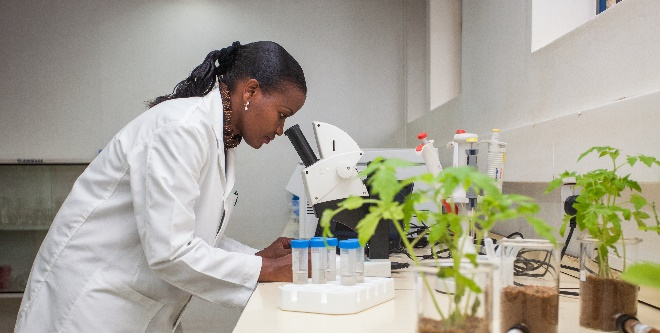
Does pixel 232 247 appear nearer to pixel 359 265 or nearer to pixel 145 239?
pixel 145 239

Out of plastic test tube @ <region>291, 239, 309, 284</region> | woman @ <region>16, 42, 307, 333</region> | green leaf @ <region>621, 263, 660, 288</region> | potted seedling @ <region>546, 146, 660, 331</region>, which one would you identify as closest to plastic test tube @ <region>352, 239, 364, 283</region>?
plastic test tube @ <region>291, 239, 309, 284</region>

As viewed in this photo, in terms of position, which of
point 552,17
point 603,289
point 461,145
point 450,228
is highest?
point 552,17

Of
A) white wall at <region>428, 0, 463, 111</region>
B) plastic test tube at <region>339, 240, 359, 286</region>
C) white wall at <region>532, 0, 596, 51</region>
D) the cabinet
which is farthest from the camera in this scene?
the cabinet

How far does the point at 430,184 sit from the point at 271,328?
488 millimetres

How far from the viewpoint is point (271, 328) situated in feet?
3.12

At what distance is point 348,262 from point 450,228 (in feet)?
1.80

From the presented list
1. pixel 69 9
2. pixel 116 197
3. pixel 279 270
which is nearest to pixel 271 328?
pixel 279 270

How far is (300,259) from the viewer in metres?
1.23

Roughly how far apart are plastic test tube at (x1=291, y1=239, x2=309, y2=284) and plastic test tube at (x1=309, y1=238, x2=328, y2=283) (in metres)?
0.03

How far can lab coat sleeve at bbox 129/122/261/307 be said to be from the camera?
4.12 ft

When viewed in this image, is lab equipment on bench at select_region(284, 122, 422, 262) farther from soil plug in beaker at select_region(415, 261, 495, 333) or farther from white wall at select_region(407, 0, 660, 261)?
soil plug in beaker at select_region(415, 261, 495, 333)

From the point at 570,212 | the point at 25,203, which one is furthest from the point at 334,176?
the point at 25,203

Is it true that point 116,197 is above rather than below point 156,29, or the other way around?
below

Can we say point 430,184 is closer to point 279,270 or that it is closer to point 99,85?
point 279,270
